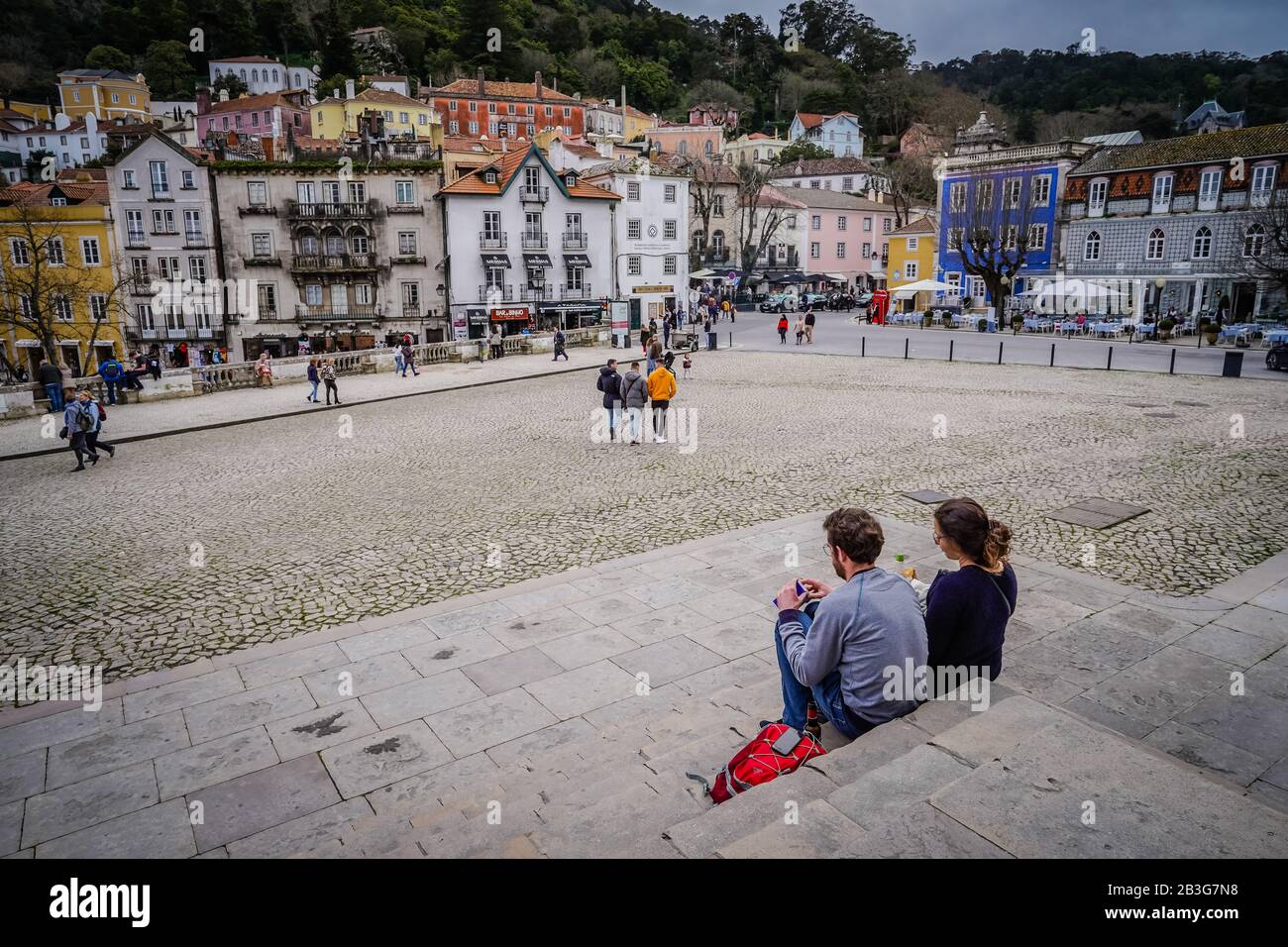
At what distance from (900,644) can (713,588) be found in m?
4.06

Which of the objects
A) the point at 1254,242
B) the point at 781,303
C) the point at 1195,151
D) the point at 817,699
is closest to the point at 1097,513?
the point at 817,699

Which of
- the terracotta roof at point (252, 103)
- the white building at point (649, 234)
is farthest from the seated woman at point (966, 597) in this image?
the terracotta roof at point (252, 103)

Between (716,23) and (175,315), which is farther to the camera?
(716,23)

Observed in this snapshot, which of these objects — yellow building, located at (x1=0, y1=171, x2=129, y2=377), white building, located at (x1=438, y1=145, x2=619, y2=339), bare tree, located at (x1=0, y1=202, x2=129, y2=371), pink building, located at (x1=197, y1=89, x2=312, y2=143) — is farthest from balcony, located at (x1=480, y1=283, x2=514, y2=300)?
pink building, located at (x1=197, y1=89, x2=312, y2=143)

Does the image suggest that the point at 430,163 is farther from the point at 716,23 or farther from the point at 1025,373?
the point at 716,23

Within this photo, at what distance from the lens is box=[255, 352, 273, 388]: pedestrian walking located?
89.1 ft

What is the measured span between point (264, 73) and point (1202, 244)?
95.9m

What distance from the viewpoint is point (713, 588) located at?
26.0ft

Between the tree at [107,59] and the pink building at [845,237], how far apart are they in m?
78.1

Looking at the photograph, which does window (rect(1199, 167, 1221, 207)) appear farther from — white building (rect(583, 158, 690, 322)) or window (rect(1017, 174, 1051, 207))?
white building (rect(583, 158, 690, 322))

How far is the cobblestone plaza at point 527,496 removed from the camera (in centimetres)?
807

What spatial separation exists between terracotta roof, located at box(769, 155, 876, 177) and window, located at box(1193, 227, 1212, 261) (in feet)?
126

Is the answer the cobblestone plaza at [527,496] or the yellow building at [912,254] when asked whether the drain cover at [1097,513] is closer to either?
the cobblestone plaza at [527,496]
